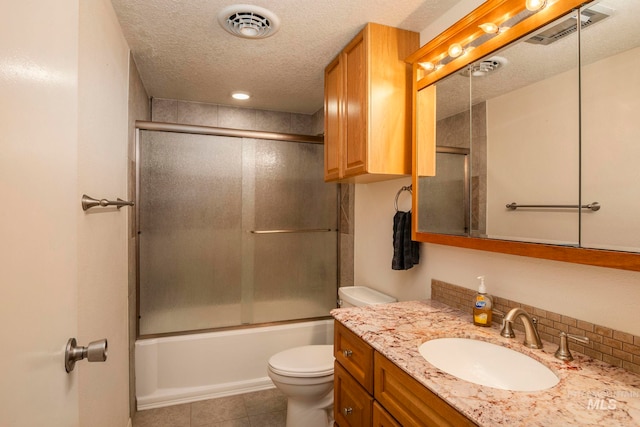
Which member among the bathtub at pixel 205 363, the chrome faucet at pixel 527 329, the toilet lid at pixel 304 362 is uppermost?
the chrome faucet at pixel 527 329

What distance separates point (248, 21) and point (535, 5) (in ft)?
4.13

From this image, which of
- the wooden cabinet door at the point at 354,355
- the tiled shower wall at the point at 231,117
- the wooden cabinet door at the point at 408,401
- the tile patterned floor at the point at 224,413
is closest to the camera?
the wooden cabinet door at the point at 408,401

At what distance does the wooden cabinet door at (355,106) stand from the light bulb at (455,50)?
1.37ft

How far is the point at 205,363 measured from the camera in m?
2.44

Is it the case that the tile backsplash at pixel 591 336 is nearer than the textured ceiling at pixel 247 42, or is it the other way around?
the tile backsplash at pixel 591 336

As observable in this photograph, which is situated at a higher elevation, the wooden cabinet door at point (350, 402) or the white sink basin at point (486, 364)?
the white sink basin at point (486, 364)

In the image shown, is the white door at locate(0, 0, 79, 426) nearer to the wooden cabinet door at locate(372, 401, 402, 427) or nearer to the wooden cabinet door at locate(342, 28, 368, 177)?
the wooden cabinet door at locate(372, 401, 402, 427)

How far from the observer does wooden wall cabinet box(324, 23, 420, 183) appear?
5.59 ft

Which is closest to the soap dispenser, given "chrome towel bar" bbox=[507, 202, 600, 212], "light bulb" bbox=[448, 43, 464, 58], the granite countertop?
the granite countertop

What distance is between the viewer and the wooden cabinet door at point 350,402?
1.26 m

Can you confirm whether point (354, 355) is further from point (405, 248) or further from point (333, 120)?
point (333, 120)

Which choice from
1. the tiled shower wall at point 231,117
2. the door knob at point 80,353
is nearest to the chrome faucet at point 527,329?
the door knob at point 80,353

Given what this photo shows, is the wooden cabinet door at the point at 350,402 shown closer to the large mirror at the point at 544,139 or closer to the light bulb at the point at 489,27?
the large mirror at the point at 544,139

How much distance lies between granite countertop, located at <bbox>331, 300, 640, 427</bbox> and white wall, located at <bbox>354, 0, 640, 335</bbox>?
155 millimetres
